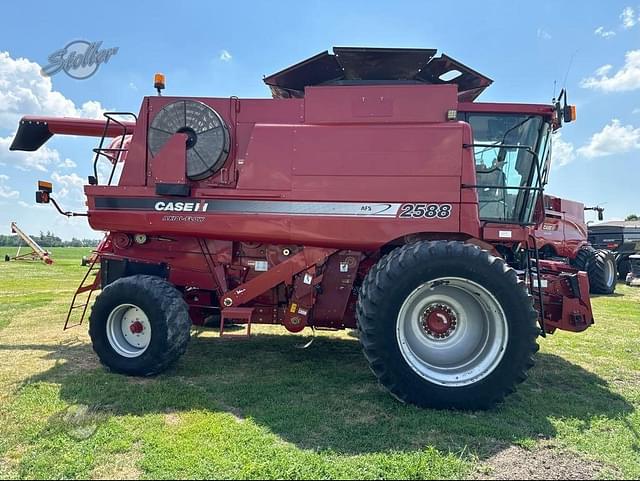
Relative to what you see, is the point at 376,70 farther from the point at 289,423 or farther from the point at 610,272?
the point at 610,272

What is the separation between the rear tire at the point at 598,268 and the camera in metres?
13.1

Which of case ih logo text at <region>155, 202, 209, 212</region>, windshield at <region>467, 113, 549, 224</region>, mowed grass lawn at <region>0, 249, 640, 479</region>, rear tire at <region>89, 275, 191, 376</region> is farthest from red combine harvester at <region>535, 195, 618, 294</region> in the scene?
rear tire at <region>89, 275, 191, 376</region>

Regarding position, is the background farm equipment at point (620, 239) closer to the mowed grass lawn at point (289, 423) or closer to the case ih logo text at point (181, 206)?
the mowed grass lawn at point (289, 423)

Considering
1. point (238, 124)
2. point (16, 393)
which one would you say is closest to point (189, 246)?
point (238, 124)

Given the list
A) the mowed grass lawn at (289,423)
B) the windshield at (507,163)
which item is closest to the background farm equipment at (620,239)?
the mowed grass lawn at (289,423)

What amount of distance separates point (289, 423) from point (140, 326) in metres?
2.22

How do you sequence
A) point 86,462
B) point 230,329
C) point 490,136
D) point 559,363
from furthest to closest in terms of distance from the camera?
point 230,329 < point 559,363 < point 490,136 < point 86,462

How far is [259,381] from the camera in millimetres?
4668

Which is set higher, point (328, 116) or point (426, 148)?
point (328, 116)

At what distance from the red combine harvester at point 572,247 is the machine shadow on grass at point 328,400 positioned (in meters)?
8.05

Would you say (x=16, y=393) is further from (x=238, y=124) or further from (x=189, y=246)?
(x=238, y=124)

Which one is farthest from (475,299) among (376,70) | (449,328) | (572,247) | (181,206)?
(572,247)

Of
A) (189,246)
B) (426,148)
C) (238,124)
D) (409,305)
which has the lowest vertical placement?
(409,305)

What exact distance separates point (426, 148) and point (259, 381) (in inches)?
119
